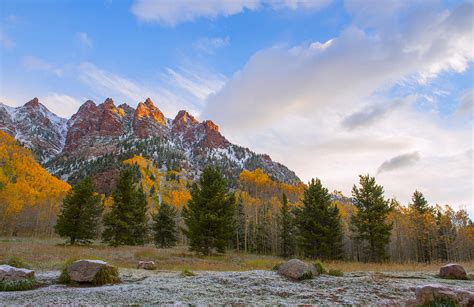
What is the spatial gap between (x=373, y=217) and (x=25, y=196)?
63.8 meters

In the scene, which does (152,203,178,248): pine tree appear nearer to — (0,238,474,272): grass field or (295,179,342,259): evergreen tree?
(295,179,342,259): evergreen tree

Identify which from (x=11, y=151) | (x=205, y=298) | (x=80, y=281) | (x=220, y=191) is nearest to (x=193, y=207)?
Answer: (x=220, y=191)

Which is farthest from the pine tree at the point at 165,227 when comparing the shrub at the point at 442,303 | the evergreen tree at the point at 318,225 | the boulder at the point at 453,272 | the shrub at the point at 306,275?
the shrub at the point at 442,303

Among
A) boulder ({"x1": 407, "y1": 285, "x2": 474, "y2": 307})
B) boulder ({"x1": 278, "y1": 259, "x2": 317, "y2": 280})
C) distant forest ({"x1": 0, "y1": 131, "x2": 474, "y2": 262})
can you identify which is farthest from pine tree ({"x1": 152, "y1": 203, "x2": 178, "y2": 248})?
boulder ({"x1": 407, "y1": 285, "x2": 474, "y2": 307})

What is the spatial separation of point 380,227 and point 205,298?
93.7 feet

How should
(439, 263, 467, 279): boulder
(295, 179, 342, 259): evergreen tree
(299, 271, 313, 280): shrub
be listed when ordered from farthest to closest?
(295, 179, 342, 259): evergreen tree
(439, 263, 467, 279): boulder
(299, 271, 313, 280): shrub

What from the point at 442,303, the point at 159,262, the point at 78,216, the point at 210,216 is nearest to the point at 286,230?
the point at 210,216

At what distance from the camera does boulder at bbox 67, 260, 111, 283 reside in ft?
31.7

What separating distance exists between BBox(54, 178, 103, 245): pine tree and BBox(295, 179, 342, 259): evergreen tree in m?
23.2

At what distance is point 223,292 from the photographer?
841 cm

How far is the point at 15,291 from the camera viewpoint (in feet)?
28.1

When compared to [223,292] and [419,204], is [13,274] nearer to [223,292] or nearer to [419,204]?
[223,292]

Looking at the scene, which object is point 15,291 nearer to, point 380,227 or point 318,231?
point 318,231

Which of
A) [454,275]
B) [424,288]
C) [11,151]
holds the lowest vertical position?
[454,275]
